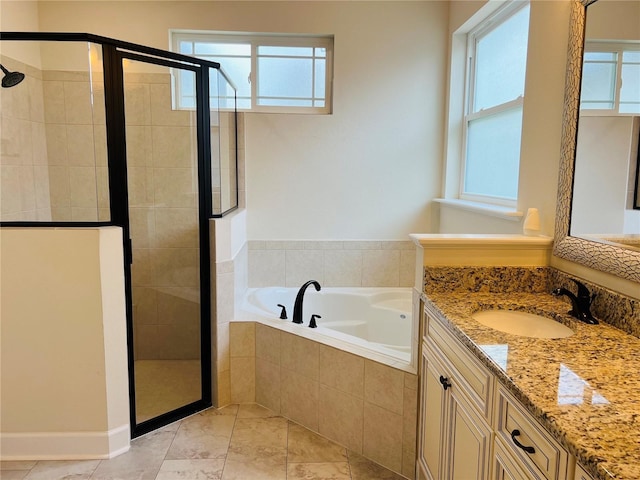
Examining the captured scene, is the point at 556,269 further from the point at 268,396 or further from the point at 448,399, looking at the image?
the point at 268,396

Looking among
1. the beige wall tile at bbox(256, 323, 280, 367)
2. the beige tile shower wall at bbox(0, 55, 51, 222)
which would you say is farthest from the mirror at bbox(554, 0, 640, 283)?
the beige tile shower wall at bbox(0, 55, 51, 222)

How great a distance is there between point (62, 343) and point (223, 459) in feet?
3.13

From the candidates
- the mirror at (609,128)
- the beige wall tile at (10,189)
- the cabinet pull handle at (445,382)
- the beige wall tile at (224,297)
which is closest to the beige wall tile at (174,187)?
Result: the beige wall tile at (224,297)

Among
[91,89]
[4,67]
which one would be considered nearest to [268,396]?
[91,89]

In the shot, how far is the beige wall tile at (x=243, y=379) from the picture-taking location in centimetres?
281

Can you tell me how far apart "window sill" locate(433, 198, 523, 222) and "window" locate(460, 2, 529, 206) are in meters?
0.10

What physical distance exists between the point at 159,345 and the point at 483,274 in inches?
79.7

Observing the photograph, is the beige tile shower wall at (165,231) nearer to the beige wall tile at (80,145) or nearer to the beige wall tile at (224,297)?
the beige wall tile at (224,297)

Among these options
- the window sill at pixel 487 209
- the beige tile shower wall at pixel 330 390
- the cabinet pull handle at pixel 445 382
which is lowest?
the beige tile shower wall at pixel 330 390

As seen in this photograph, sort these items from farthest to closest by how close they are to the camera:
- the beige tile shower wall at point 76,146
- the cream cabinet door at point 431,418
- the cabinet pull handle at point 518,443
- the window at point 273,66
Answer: the window at point 273,66, the beige tile shower wall at point 76,146, the cream cabinet door at point 431,418, the cabinet pull handle at point 518,443

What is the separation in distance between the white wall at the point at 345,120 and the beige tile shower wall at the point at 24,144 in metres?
1.01

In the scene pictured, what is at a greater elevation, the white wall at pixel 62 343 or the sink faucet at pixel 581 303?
the sink faucet at pixel 581 303

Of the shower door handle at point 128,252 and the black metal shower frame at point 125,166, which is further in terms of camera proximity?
the shower door handle at point 128,252

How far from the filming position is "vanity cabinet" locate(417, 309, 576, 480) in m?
1.06
